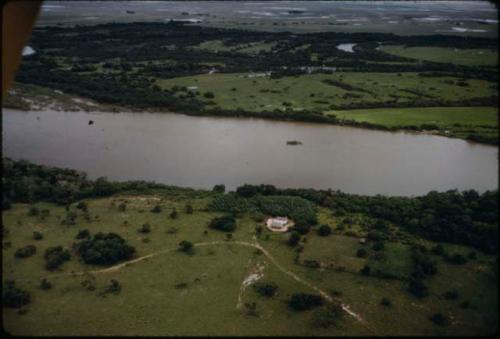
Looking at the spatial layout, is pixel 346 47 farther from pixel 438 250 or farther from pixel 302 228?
pixel 438 250

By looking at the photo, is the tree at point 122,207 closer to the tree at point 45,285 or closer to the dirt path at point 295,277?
the dirt path at point 295,277

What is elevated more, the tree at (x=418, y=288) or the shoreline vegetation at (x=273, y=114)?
the shoreline vegetation at (x=273, y=114)

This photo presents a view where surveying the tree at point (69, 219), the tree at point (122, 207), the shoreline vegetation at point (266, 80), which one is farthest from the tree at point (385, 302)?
the shoreline vegetation at point (266, 80)

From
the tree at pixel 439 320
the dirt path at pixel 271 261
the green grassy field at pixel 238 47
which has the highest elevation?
the green grassy field at pixel 238 47

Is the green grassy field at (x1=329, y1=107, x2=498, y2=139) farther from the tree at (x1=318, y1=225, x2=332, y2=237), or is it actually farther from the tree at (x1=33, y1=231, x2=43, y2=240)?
the tree at (x1=33, y1=231, x2=43, y2=240)

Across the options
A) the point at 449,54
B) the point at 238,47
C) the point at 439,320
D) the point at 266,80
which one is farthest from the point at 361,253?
the point at 238,47

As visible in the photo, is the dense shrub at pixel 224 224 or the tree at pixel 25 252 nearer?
the tree at pixel 25 252

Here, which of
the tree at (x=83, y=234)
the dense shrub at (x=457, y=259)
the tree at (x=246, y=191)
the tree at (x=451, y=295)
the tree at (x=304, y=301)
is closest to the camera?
the tree at (x=304, y=301)

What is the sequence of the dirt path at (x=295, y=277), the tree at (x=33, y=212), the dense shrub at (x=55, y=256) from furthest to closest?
the tree at (x=33, y=212)
the dense shrub at (x=55, y=256)
the dirt path at (x=295, y=277)

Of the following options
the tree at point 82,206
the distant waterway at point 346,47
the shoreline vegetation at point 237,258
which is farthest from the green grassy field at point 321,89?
the distant waterway at point 346,47
